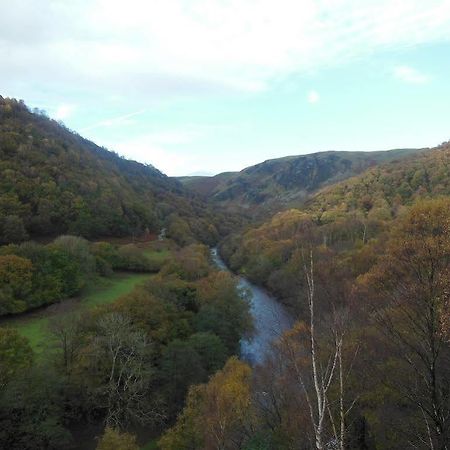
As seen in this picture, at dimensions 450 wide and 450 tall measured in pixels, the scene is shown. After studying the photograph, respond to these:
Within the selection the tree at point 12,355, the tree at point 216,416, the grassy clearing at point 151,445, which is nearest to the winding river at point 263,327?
the tree at point 216,416

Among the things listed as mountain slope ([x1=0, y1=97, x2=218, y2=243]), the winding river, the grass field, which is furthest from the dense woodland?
the winding river

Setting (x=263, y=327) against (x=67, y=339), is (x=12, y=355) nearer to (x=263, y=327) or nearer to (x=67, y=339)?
(x=67, y=339)

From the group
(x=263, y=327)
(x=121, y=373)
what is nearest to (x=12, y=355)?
(x=121, y=373)

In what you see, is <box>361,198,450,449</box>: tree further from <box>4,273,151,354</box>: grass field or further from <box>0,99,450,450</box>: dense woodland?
<box>4,273,151,354</box>: grass field

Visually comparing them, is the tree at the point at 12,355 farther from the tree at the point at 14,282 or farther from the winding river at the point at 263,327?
the winding river at the point at 263,327

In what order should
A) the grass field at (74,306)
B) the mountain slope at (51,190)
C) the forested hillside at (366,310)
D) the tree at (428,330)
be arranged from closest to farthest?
the tree at (428,330)
the forested hillside at (366,310)
the grass field at (74,306)
the mountain slope at (51,190)

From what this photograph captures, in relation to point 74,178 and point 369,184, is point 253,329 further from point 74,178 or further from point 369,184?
point 369,184
